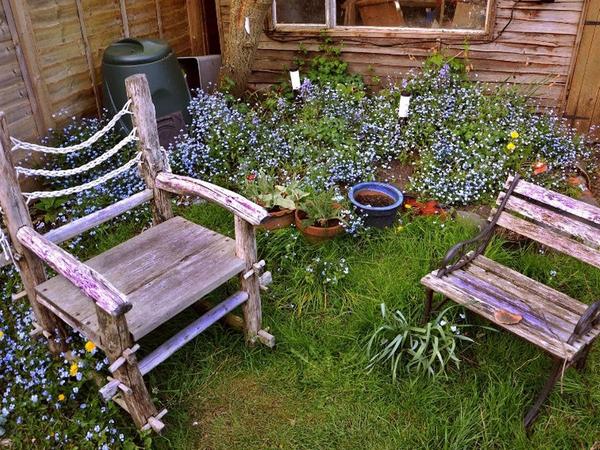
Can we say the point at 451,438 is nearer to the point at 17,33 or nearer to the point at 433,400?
the point at 433,400

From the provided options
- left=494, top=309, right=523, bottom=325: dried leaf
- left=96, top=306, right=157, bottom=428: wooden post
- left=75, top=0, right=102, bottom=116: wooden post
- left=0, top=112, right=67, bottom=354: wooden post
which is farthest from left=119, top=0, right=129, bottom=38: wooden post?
left=494, top=309, right=523, bottom=325: dried leaf

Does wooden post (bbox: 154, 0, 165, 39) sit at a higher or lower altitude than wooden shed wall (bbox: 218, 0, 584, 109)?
higher

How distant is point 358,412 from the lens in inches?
107

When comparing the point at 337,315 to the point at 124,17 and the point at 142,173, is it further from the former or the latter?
the point at 124,17

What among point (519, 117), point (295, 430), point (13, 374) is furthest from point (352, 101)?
point (13, 374)

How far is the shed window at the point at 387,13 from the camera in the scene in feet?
17.0

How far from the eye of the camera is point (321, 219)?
11.8 feet

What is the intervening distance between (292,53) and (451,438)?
4451 mm

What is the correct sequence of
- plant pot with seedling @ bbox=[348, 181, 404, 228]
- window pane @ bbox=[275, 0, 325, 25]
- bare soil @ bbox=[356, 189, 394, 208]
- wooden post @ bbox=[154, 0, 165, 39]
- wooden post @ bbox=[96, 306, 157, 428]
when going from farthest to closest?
wooden post @ bbox=[154, 0, 165, 39] → window pane @ bbox=[275, 0, 325, 25] → bare soil @ bbox=[356, 189, 394, 208] → plant pot with seedling @ bbox=[348, 181, 404, 228] → wooden post @ bbox=[96, 306, 157, 428]

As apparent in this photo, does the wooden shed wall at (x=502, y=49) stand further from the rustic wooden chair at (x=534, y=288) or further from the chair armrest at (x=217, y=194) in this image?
the chair armrest at (x=217, y=194)

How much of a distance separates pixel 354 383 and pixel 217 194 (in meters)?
1.28

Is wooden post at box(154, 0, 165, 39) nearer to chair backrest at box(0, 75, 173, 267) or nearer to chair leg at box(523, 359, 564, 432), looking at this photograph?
chair backrest at box(0, 75, 173, 267)

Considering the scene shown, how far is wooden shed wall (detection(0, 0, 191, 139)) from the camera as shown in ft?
13.1

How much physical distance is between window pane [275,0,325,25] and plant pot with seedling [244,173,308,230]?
261 cm
